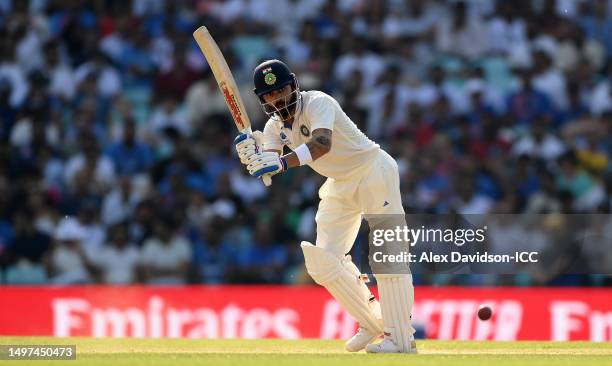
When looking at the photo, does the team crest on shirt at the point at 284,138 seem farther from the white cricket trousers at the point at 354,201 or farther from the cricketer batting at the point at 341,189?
the white cricket trousers at the point at 354,201

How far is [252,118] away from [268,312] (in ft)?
8.69

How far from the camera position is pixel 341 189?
7.42 metres

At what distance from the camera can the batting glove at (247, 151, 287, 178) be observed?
22.4 feet

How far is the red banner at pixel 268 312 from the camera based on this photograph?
31.6ft

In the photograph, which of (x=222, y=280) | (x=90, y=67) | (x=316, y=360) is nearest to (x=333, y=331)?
(x=222, y=280)

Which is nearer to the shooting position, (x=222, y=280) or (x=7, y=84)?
(x=222, y=280)

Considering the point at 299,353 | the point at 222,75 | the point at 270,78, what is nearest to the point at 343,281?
the point at 299,353

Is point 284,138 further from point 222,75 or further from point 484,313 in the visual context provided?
point 484,313

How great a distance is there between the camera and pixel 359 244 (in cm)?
1016

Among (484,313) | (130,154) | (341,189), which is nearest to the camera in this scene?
(341,189)

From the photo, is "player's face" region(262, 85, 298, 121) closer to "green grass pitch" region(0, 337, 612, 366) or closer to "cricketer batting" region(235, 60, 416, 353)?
"cricketer batting" region(235, 60, 416, 353)

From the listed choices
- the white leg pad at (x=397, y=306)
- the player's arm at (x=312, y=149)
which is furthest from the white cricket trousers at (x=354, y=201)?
the player's arm at (x=312, y=149)

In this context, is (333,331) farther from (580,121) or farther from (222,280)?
(580,121)

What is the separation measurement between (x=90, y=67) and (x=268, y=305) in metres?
4.13
